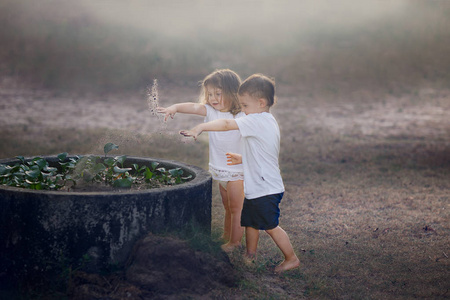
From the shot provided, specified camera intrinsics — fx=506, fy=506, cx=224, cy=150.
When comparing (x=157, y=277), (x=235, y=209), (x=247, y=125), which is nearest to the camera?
(x=157, y=277)

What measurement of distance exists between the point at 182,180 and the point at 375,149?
624cm

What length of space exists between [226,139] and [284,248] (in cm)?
100

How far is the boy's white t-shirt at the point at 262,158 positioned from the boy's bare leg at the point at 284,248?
0.29 metres

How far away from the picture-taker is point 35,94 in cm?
1266

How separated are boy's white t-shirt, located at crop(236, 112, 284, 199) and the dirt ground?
57 centimetres

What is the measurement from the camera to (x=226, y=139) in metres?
4.12

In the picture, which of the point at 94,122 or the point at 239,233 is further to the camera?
the point at 94,122

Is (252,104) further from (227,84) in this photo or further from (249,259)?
(249,259)

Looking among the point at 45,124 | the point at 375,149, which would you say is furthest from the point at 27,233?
the point at 45,124

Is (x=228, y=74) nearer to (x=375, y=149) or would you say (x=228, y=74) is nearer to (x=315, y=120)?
(x=375, y=149)

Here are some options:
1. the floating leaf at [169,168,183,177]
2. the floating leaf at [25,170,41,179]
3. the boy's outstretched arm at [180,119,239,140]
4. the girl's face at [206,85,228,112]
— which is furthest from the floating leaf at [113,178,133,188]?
the girl's face at [206,85,228,112]

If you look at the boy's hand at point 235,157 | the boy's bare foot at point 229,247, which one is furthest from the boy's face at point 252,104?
the boy's bare foot at point 229,247

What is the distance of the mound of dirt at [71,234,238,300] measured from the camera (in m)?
3.00

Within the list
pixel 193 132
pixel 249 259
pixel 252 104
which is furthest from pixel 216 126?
pixel 249 259
